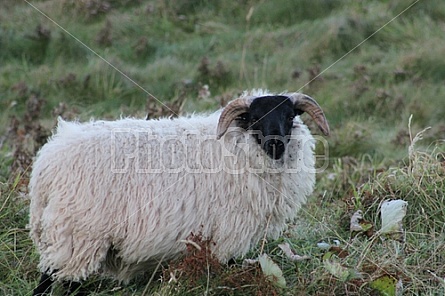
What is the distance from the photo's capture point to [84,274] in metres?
4.81

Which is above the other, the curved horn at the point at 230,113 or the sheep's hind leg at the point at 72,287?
the curved horn at the point at 230,113

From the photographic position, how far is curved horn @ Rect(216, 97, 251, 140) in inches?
197

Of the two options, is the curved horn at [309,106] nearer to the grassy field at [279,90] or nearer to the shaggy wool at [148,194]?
the shaggy wool at [148,194]

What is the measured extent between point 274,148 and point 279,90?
18.4ft

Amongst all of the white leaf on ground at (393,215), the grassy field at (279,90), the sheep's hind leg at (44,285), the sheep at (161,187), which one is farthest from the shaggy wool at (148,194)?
the white leaf on ground at (393,215)

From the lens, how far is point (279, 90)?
34.4ft

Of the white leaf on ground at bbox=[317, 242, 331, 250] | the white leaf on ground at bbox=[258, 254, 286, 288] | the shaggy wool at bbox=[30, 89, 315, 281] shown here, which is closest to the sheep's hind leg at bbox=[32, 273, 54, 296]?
the shaggy wool at bbox=[30, 89, 315, 281]

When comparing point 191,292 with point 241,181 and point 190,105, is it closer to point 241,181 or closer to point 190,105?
point 241,181

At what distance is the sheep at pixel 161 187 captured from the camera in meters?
4.79

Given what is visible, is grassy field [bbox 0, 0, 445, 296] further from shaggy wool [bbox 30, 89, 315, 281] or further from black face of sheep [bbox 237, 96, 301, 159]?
black face of sheep [bbox 237, 96, 301, 159]

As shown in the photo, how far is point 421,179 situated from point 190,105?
4455mm

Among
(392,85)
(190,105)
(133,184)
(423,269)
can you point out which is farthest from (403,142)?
(133,184)

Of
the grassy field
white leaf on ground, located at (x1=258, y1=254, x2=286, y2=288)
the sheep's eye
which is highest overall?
the sheep's eye

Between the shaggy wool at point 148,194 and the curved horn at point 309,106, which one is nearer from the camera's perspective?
the shaggy wool at point 148,194
